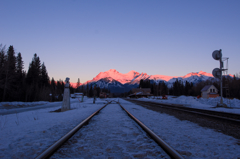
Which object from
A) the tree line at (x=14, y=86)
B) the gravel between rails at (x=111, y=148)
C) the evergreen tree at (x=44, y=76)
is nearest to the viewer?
the gravel between rails at (x=111, y=148)

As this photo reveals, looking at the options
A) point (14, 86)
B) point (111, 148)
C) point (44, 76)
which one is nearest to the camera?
point (111, 148)

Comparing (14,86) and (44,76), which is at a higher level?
(44,76)

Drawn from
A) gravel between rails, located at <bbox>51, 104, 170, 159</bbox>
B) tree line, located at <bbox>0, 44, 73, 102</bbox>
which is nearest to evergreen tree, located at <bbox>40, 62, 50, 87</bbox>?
tree line, located at <bbox>0, 44, 73, 102</bbox>

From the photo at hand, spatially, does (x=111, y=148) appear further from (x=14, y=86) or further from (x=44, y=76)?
(x=44, y=76)

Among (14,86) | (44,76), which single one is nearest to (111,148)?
(14,86)

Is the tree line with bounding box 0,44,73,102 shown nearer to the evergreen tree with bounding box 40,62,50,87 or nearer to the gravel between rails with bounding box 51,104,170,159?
the evergreen tree with bounding box 40,62,50,87

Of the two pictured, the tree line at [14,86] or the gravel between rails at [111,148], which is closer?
the gravel between rails at [111,148]

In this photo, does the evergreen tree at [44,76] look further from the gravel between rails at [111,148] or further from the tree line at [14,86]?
the gravel between rails at [111,148]

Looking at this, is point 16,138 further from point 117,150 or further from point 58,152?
point 117,150

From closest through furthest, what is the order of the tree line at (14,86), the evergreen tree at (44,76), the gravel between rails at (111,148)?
the gravel between rails at (111,148) → the tree line at (14,86) → the evergreen tree at (44,76)

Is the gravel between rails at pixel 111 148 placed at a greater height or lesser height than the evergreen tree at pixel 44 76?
lesser

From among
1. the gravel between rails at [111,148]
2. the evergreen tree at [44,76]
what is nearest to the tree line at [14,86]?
the evergreen tree at [44,76]

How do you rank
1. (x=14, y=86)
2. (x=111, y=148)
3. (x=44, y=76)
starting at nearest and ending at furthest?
(x=111, y=148), (x=14, y=86), (x=44, y=76)

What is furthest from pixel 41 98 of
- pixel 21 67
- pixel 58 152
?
pixel 58 152
